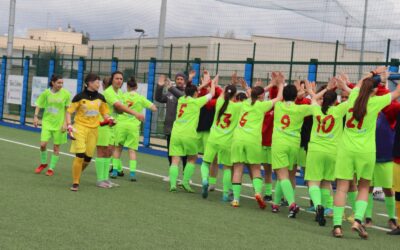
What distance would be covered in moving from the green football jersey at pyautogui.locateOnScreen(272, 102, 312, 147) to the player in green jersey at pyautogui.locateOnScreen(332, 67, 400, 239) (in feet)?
4.52

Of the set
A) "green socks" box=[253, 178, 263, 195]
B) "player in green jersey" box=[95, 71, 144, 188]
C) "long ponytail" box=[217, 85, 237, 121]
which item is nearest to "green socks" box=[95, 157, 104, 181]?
"player in green jersey" box=[95, 71, 144, 188]

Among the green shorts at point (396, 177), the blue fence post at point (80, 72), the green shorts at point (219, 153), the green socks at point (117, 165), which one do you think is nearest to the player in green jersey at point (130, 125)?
the green socks at point (117, 165)

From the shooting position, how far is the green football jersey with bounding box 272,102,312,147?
920cm

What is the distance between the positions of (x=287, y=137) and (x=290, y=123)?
21cm

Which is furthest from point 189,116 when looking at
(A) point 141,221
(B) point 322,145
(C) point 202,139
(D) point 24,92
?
(D) point 24,92

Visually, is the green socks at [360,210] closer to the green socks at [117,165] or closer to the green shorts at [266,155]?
the green shorts at [266,155]

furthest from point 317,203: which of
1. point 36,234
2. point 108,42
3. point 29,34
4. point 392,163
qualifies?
point 29,34

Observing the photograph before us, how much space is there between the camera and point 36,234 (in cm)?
645

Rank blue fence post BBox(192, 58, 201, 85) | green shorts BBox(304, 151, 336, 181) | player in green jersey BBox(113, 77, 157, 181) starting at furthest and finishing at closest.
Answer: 1. blue fence post BBox(192, 58, 201, 85)
2. player in green jersey BBox(113, 77, 157, 181)
3. green shorts BBox(304, 151, 336, 181)

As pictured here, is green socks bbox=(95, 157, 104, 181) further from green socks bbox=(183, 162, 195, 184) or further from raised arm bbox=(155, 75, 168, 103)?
raised arm bbox=(155, 75, 168, 103)

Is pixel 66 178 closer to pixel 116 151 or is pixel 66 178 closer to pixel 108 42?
pixel 116 151

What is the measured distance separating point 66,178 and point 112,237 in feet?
16.7

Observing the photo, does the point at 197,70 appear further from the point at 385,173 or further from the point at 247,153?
the point at 385,173

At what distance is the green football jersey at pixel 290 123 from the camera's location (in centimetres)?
920
